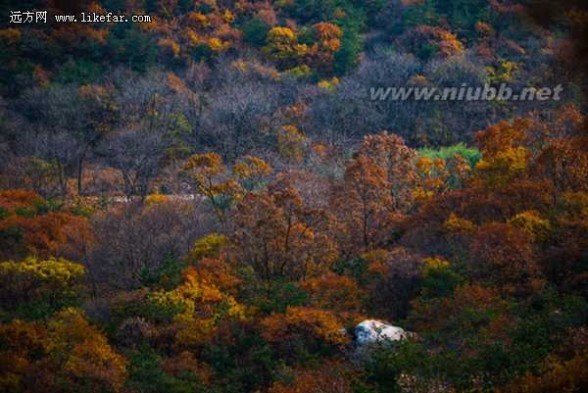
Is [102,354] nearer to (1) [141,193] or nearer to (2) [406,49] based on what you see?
(1) [141,193]

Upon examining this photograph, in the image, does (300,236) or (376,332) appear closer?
(376,332)

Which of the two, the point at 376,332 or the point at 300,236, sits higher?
the point at 376,332

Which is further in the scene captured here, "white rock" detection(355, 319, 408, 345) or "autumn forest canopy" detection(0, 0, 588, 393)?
"white rock" detection(355, 319, 408, 345)

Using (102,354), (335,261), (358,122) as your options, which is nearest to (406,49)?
(358,122)

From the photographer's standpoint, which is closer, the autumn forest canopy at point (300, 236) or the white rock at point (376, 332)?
the autumn forest canopy at point (300, 236)
